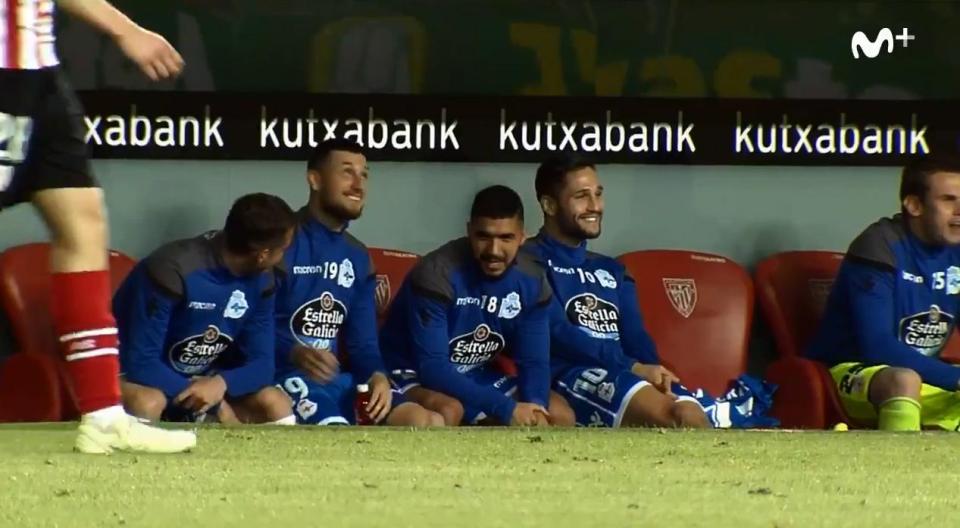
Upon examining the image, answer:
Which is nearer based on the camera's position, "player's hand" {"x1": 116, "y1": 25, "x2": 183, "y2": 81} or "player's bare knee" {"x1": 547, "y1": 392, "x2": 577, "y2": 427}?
"player's hand" {"x1": 116, "y1": 25, "x2": 183, "y2": 81}

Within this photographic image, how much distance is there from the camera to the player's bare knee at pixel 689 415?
23.9 feet

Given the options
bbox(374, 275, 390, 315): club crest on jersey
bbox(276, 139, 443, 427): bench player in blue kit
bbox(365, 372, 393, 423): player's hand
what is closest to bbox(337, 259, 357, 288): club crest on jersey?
bbox(276, 139, 443, 427): bench player in blue kit

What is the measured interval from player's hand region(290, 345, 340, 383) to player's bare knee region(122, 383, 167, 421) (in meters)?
→ 0.64

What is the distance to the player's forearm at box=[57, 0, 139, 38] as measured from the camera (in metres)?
5.16

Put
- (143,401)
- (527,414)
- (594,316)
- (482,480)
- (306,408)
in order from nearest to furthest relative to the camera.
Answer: (482,480), (143,401), (527,414), (306,408), (594,316)

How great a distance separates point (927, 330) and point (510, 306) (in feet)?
5.14

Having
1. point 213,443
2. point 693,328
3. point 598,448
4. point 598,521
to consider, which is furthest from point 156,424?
point 598,521

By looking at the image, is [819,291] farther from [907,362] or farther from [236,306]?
[236,306]

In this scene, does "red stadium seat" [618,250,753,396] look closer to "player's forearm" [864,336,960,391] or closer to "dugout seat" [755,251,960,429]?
Answer: "dugout seat" [755,251,960,429]

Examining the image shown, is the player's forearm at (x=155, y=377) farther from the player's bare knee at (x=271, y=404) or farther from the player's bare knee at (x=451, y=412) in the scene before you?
the player's bare knee at (x=451, y=412)

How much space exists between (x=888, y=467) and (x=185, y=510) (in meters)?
1.99

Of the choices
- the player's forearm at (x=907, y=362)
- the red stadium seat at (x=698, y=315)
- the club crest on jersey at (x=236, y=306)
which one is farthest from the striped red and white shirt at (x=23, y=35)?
the player's forearm at (x=907, y=362)

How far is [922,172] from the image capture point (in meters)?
7.71

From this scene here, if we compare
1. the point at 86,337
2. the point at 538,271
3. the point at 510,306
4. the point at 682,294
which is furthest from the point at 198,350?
the point at 86,337
